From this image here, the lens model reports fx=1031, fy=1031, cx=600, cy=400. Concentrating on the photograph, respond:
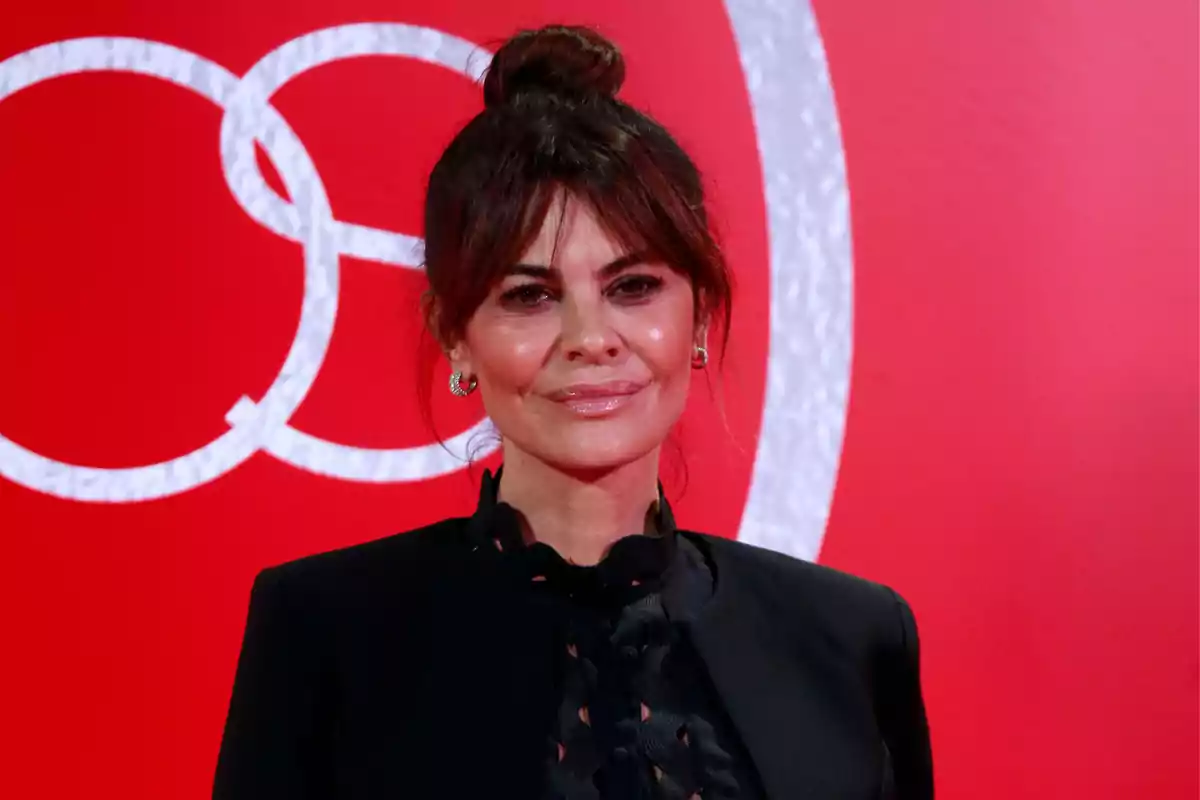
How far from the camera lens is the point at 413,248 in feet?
4.31

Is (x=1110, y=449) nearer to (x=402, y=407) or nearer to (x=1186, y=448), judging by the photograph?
(x=1186, y=448)

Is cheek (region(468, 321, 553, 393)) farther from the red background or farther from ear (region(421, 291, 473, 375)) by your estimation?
the red background

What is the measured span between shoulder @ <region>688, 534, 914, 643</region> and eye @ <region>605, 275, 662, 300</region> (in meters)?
0.28

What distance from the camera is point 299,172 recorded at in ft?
4.28

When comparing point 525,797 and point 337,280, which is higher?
point 337,280

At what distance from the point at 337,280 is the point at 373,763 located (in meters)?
0.66

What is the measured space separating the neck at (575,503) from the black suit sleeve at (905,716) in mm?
327

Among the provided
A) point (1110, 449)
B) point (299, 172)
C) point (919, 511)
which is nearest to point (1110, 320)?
point (1110, 449)

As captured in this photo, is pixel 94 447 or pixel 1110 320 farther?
pixel 1110 320

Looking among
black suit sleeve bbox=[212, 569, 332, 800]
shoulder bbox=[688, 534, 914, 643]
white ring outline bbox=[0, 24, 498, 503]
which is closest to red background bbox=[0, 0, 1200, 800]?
white ring outline bbox=[0, 24, 498, 503]

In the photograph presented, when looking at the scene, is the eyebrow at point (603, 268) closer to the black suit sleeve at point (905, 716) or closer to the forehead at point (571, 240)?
the forehead at point (571, 240)

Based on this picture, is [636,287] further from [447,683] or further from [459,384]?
[447,683]

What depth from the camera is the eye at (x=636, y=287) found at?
2.97 feet

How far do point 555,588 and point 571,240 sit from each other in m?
0.30
